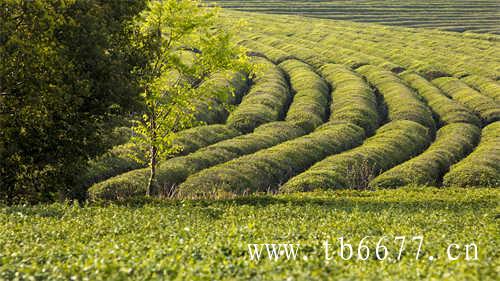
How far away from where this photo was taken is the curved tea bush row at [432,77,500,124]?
185 ft

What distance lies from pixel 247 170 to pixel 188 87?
8.64 meters

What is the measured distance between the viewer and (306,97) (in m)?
59.9

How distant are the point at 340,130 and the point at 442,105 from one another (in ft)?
59.3

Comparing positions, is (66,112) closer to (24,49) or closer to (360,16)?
(24,49)

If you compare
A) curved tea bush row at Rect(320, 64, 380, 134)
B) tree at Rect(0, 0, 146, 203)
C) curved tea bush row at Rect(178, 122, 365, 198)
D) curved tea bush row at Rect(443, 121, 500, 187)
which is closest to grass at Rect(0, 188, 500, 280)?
tree at Rect(0, 0, 146, 203)

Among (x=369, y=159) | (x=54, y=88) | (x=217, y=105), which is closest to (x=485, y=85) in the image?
(x=217, y=105)

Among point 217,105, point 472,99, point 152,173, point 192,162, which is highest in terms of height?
point 152,173

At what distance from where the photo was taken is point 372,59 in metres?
88.6

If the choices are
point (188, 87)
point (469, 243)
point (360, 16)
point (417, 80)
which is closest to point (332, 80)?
point (417, 80)

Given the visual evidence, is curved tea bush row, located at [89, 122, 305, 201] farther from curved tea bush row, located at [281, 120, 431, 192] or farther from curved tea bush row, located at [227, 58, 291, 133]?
curved tea bush row, located at [281, 120, 431, 192]

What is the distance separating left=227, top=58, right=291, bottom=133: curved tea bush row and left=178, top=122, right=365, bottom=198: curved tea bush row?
6.72m

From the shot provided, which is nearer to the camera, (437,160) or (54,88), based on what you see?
(54,88)

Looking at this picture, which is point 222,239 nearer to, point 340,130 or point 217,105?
point 340,130

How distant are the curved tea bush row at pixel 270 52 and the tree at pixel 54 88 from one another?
63426 mm
